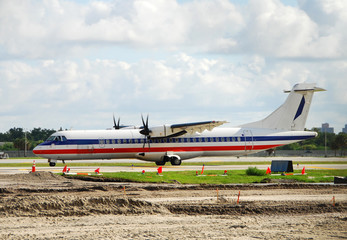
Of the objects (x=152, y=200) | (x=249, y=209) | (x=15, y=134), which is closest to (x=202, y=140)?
(x=152, y=200)

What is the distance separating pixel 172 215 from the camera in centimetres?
1641

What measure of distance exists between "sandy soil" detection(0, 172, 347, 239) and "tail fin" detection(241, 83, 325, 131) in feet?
80.0

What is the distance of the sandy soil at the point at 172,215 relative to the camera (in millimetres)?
13453

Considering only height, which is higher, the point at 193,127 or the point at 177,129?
the point at 193,127

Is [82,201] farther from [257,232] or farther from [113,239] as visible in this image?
[257,232]

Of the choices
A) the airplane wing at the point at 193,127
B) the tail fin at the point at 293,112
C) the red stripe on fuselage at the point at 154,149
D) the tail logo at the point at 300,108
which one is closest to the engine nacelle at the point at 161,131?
the airplane wing at the point at 193,127

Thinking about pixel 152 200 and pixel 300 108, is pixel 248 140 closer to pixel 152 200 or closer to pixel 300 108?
pixel 300 108

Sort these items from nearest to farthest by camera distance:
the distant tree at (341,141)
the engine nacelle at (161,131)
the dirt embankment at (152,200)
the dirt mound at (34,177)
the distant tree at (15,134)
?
the dirt embankment at (152,200)
the dirt mound at (34,177)
the engine nacelle at (161,131)
the distant tree at (341,141)
the distant tree at (15,134)

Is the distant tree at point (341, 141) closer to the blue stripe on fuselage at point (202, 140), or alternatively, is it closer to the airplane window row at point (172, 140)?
the blue stripe on fuselage at point (202, 140)

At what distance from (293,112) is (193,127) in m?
11.0

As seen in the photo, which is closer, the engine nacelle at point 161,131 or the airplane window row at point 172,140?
the airplane window row at point 172,140

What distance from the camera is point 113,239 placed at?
41.4 ft

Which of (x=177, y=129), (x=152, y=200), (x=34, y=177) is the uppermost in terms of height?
(x=177, y=129)

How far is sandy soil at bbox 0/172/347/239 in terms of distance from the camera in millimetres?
13453
